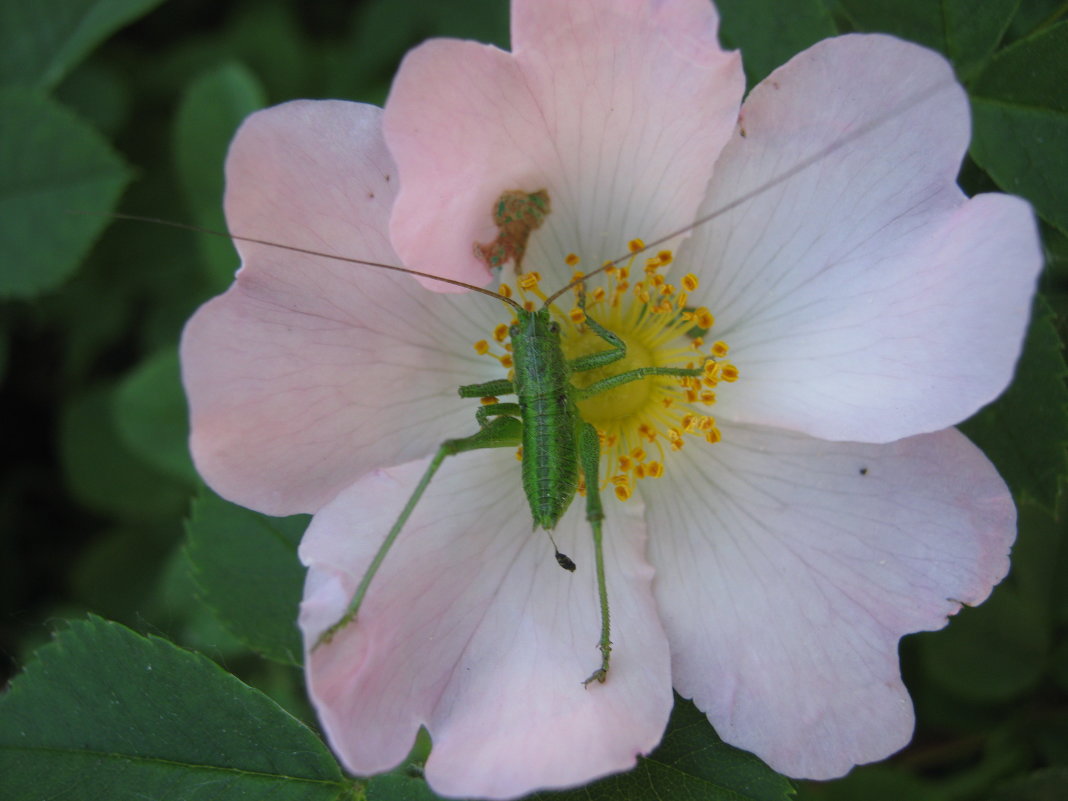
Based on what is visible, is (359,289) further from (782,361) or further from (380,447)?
(782,361)

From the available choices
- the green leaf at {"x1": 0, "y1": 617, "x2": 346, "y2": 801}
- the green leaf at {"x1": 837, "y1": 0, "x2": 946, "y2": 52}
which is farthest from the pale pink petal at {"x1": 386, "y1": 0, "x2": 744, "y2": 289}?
the green leaf at {"x1": 0, "y1": 617, "x2": 346, "y2": 801}

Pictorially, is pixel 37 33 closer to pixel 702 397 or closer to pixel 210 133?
pixel 210 133

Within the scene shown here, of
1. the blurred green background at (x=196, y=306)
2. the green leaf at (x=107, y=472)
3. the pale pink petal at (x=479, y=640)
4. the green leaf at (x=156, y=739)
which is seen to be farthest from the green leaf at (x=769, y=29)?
the green leaf at (x=107, y=472)

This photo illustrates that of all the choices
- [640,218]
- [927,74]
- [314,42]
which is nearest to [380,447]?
[640,218]

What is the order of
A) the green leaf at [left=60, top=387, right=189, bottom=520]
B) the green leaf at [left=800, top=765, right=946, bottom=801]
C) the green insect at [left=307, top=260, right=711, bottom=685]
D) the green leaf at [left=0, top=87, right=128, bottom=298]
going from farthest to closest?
the green leaf at [left=60, top=387, right=189, bottom=520] < the green leaf at [left=0, top=87, right=128, bottom=298] < the green leaf at [left=800, top=765, right=946, bottom=801] < the green insect at [left=307, top=260, right=711, bottom=685]

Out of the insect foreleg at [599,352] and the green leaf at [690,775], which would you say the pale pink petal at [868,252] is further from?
the green leaf at [690,775]

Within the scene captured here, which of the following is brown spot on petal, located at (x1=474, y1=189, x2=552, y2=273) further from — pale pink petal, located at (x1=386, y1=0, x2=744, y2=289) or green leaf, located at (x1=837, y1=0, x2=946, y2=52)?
green leaf, located at (x1=837, y1=0, x2=946, y2=52)

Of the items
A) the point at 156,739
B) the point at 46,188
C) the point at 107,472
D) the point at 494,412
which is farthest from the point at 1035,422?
the point at 107,472
